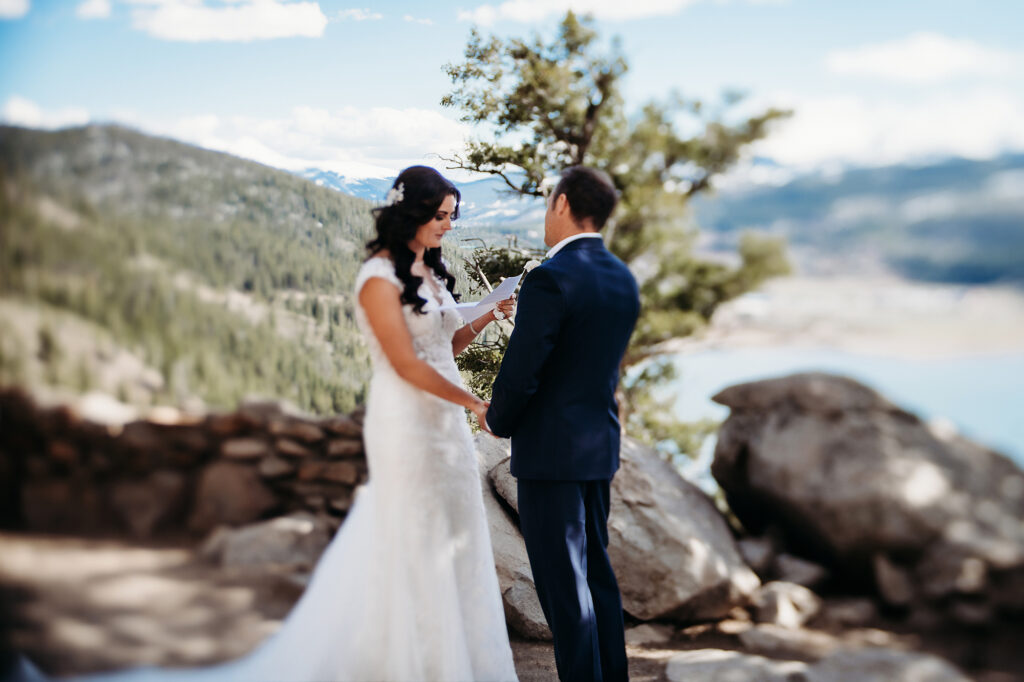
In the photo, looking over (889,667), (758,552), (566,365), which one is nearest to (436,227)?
(566,365)

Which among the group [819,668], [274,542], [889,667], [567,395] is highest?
[567,395]

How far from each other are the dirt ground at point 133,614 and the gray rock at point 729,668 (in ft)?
2.25

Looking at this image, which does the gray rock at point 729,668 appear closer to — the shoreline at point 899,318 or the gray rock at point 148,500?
the shoreline at point 899,318

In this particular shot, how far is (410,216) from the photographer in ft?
8.18

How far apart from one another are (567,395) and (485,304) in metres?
0.50

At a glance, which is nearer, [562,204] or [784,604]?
[562,204]

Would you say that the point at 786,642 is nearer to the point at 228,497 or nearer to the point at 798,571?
the point at 798,571

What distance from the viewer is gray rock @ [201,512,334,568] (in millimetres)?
2295

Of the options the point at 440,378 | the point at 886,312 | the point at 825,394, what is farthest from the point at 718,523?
the point at 440,378

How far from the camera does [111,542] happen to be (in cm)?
208

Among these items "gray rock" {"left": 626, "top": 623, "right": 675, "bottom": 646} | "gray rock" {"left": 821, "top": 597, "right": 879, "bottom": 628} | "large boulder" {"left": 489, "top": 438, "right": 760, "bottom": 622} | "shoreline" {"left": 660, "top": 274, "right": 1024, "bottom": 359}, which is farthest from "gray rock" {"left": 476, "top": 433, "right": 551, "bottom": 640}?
"shoreline" {"left": 660, "top": 274, "right": 1024, "bottom": 359}

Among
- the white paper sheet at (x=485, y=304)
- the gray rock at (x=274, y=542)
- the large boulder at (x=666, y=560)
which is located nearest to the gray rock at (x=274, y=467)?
the gray rock at (x=274, y=542)

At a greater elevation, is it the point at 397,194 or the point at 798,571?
the point at 397,194

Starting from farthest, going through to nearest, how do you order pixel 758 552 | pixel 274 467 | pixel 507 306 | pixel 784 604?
pixel 758 552 → pixel 784 604 → pixel 507 306 → pixel 274 467
